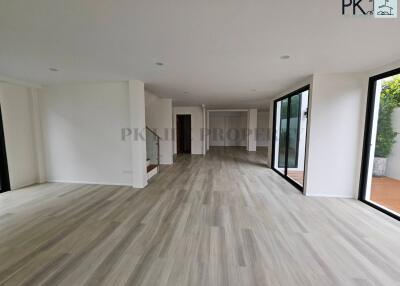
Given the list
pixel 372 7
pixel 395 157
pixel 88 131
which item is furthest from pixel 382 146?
pixel 88 131

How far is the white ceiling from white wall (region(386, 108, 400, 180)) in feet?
3.17

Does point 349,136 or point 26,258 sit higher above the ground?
point 349,136

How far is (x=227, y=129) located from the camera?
12.6 m

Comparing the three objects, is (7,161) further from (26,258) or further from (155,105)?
(155,105)

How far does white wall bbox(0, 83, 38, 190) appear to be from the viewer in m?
4.02

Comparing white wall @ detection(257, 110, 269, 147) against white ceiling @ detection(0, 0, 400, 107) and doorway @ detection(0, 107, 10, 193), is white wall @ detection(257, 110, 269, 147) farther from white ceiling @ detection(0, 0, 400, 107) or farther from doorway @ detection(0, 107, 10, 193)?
doorway @ detection(0, 107, 10, 193)

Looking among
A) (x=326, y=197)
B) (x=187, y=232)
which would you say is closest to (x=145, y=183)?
(x=187, y=232)

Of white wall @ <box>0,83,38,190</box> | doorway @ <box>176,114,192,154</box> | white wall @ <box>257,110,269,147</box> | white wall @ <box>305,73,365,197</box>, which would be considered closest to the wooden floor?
white wall @ <box>305,73,365,197</box>

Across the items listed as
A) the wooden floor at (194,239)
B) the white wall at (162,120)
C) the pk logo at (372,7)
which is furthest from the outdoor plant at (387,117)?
the white wall at (162,120)

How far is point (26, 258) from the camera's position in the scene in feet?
6.30

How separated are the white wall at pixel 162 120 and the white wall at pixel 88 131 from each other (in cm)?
238

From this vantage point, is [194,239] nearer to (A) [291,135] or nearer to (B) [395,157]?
(B) [395,157]

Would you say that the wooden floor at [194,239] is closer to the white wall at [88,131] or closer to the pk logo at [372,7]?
the white wall at [88,131]

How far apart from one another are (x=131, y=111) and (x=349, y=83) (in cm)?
470
